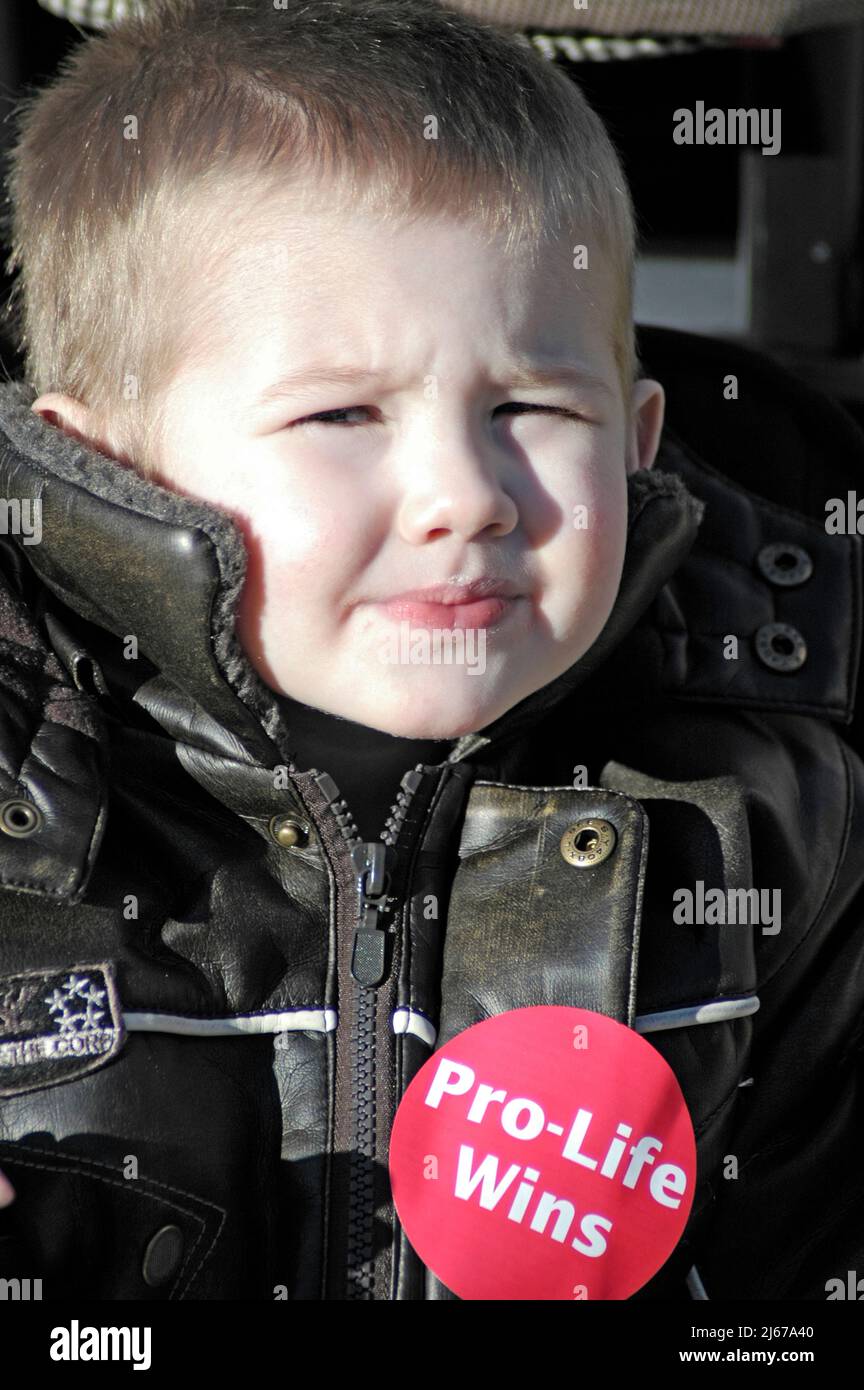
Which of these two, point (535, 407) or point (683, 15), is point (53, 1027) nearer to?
point (535, 407)

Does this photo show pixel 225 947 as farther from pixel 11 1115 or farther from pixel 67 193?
pixel 67 193

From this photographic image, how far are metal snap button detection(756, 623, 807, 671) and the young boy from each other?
0.13 meters

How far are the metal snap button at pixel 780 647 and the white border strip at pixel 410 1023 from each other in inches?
17.1

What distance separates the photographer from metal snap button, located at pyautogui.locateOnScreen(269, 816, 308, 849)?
111cm

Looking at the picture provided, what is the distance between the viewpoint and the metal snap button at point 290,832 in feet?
3.64

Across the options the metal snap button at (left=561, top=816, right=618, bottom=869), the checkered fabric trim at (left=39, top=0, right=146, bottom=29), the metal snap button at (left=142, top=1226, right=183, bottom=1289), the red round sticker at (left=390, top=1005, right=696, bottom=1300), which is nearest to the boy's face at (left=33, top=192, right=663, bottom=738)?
the metal snap button at (left=561, top=816, right=618, bottom=869)

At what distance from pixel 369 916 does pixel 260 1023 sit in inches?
4.1

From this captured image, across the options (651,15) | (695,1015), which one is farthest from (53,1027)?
(651,15)

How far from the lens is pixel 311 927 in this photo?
1107 mm

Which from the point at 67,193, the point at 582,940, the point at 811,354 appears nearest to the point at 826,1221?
the point at 582,940

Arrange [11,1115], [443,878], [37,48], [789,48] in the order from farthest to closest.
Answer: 1. [789,48]
2. [37,48]
3. [443,878]
4. [11,1115]

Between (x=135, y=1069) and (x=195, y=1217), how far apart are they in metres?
0.10

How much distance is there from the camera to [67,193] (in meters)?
1.17

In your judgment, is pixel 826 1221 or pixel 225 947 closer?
pixel 225 947
